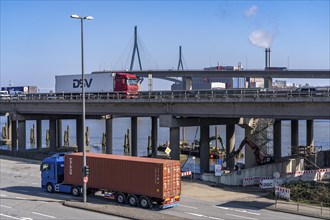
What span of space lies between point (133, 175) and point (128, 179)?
1.55 feet

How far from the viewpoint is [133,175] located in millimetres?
29391

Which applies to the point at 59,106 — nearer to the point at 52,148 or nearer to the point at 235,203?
the point at 52,148

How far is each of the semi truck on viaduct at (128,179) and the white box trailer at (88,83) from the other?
29891 mm

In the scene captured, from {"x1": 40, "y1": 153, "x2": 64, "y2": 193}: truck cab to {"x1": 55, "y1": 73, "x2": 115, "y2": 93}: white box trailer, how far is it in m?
28.4

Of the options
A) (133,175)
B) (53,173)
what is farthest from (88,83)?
(133,175)

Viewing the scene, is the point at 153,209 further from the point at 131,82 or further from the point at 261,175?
the point at 131,82

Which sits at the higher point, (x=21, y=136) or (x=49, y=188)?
(x=21, y=136)

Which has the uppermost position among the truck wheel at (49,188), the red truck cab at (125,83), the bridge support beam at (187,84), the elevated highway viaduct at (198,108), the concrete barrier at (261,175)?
the bridge support beam at (187,84)

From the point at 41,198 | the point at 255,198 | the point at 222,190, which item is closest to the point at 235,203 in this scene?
the point at 255,198

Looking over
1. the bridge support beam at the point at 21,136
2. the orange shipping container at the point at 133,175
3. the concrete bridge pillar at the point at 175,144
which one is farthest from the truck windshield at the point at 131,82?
the orange shipping container at the point at 133,175

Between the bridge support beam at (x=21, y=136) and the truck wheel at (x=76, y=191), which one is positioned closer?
the truck wheel at (x=76, y=191)

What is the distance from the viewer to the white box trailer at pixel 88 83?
63.1 meters

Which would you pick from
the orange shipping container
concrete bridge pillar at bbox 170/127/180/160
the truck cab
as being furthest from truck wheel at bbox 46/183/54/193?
concrete bridge pillar at bbox 170/127/180/160

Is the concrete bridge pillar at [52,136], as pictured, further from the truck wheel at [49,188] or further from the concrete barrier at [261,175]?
the truck wheel at [49,188]
